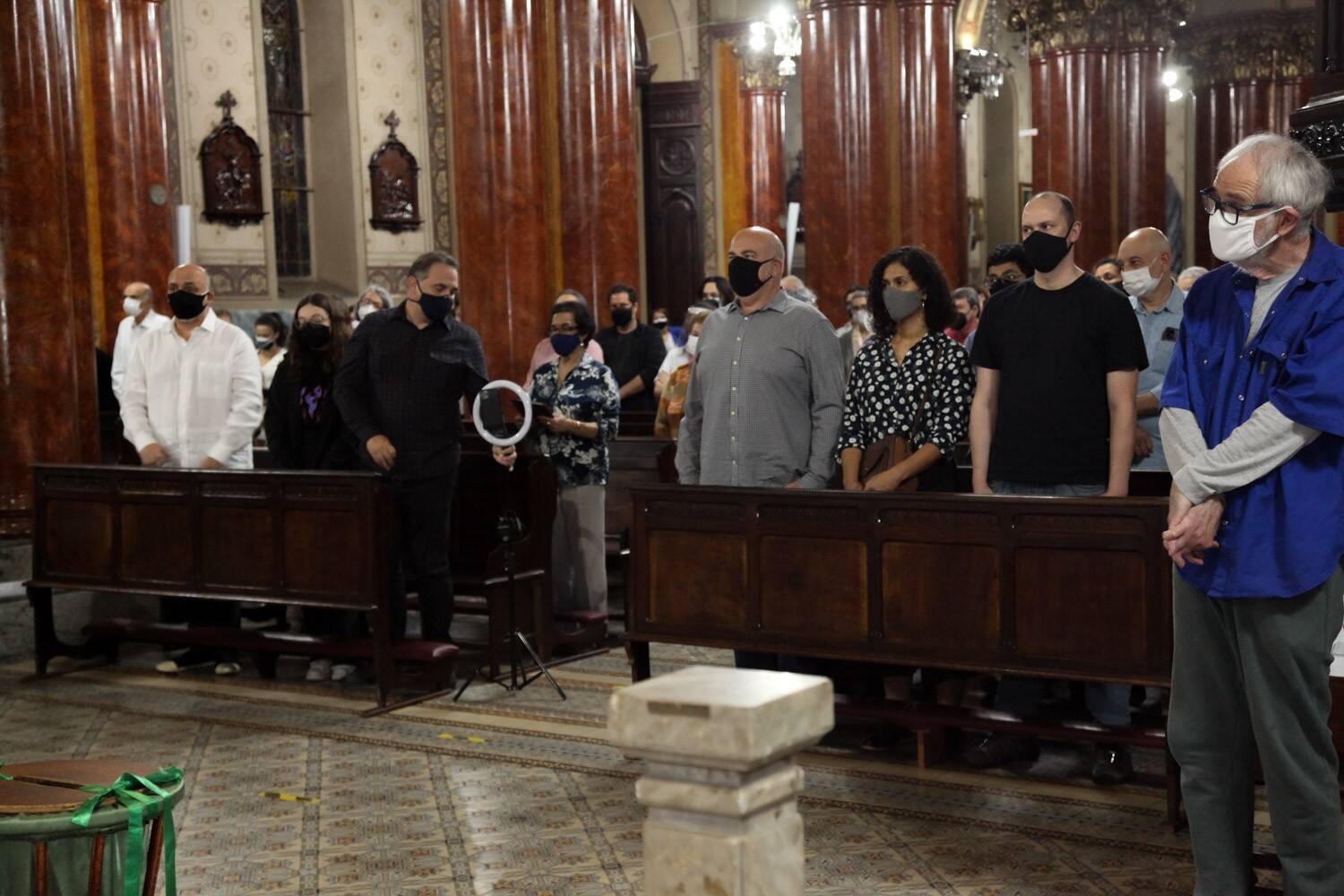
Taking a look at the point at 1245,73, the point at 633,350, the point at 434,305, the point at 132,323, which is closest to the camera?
the point at 434,305

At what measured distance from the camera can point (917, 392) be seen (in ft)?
17.9

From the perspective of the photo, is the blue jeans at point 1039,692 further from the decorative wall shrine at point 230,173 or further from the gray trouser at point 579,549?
the decorative wall shrine at point 230,173

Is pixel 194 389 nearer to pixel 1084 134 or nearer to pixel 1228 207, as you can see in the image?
pixel 1228 207

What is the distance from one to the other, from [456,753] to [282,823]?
908 millimetres

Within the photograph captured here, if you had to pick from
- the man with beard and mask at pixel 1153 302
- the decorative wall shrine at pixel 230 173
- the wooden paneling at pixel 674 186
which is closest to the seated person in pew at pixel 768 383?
the man with beard and mask at pixel 1153 302

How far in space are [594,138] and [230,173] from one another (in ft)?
27.3

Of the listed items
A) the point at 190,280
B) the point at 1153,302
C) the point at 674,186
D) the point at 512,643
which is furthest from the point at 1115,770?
the point at 674,186

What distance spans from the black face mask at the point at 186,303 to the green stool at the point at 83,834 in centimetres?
442

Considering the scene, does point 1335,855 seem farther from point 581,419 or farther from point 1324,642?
point 581,419

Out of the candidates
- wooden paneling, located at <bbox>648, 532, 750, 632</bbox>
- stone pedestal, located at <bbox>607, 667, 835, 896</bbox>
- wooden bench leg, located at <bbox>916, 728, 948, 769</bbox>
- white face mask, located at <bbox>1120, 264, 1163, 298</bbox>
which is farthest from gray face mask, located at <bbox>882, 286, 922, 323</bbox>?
stone pedestal, located at <bbox>607, 667, 835, 896</bbox>

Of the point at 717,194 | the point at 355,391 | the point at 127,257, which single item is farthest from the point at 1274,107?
the point at 355,391

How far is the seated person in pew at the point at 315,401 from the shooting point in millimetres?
7219

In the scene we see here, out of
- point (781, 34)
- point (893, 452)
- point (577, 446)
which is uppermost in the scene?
point (781, 34)

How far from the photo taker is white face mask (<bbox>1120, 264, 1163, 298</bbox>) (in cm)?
607
